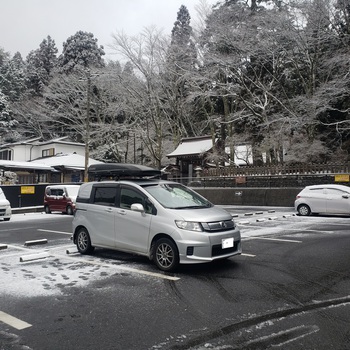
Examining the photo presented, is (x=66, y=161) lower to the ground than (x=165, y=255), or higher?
higher

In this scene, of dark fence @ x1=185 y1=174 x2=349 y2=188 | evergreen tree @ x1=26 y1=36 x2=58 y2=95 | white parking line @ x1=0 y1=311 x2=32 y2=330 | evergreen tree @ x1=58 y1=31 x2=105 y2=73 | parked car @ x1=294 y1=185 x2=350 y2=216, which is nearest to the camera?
white parking line @ x1=0 y1=311 x2=32 y2=330

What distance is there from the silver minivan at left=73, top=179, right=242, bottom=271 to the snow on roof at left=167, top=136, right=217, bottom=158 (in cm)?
2476

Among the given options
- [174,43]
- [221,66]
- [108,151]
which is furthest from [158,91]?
[108,151]

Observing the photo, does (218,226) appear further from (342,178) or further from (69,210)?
(342,178)

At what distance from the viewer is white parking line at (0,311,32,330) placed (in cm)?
385

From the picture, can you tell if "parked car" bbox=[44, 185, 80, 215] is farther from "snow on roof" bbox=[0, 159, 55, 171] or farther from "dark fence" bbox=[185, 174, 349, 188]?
"snow on roof" bbox=[0, 159, 55, 171]

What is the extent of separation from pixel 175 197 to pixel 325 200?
10.1m

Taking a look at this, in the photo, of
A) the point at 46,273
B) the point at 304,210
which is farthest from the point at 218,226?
the point at 304,210

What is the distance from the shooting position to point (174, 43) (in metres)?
30.8

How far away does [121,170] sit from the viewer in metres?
7.59

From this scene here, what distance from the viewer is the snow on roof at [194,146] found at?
3250 cm

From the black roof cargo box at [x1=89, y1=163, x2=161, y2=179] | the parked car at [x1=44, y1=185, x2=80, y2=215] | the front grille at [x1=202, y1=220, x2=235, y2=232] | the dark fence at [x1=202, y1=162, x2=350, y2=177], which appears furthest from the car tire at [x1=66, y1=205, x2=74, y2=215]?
the front grille at [x1=202, y1=220, x2=235, y2=232]

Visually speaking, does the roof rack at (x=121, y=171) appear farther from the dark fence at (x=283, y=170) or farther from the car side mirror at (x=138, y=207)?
the dark fence at (x=283, y=170)

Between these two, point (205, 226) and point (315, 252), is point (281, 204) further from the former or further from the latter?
point (205, 226)
